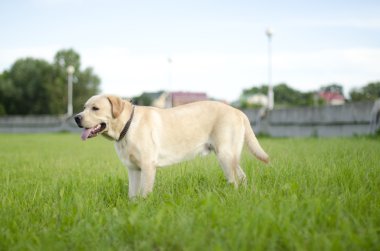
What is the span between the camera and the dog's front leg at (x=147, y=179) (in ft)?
14.7

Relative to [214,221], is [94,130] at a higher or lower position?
higher

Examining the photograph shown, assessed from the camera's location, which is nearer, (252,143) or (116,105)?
(116,105)

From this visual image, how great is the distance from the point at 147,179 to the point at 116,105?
0.98 m

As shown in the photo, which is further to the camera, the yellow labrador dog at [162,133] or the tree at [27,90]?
the tree at [27,90]

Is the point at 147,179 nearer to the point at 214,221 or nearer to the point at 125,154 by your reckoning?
the point at 125,154

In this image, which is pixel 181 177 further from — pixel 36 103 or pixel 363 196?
pixel 36 103

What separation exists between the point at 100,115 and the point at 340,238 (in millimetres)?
3166

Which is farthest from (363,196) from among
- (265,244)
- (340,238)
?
(265,244)

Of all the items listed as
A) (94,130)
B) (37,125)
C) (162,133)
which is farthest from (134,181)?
(37,125)

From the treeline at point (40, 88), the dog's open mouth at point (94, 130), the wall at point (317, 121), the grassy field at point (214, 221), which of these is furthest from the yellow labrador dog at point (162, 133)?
the treeline at point (40, 88)

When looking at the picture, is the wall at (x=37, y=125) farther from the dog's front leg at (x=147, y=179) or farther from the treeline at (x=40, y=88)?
the dog's front leg at (x=147, y=179)

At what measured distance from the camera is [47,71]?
73.1 meters

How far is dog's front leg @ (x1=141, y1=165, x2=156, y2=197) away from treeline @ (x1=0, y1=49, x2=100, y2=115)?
68.3 metres

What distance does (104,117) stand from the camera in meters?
4.76
